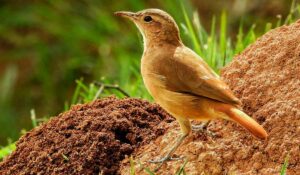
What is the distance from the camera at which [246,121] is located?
461 centimetres

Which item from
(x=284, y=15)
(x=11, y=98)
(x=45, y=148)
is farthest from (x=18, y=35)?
(x=45, y=148)

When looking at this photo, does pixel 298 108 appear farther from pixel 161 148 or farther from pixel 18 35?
pixel 18 35

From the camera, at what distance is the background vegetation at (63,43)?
10422 mm

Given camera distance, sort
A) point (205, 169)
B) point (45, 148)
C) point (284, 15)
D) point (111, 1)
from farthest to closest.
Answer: point (111, 1) → point (284, 15) → point (45, 148) → point (205, 169)

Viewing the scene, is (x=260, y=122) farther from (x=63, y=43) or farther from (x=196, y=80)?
(x=63, y=43)

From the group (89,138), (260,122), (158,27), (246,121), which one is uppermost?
→ (158,27)

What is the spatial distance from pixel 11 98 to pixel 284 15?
2974 mm

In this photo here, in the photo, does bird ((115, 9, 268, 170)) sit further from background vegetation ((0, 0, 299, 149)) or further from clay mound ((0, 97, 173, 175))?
background vegetation ((0, 0, 299, 149))

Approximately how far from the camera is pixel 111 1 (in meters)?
11.1

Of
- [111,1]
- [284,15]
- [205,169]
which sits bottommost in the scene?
[205,169]

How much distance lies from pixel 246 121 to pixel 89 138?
0.87 m

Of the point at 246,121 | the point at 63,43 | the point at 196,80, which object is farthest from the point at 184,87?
the point at 63,43

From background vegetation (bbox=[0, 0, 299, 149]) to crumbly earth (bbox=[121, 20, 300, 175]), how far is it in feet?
15.7

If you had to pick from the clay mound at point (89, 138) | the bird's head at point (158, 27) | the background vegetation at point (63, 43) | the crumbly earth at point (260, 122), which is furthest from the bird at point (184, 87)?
the background vegetation at point (63, 43)
